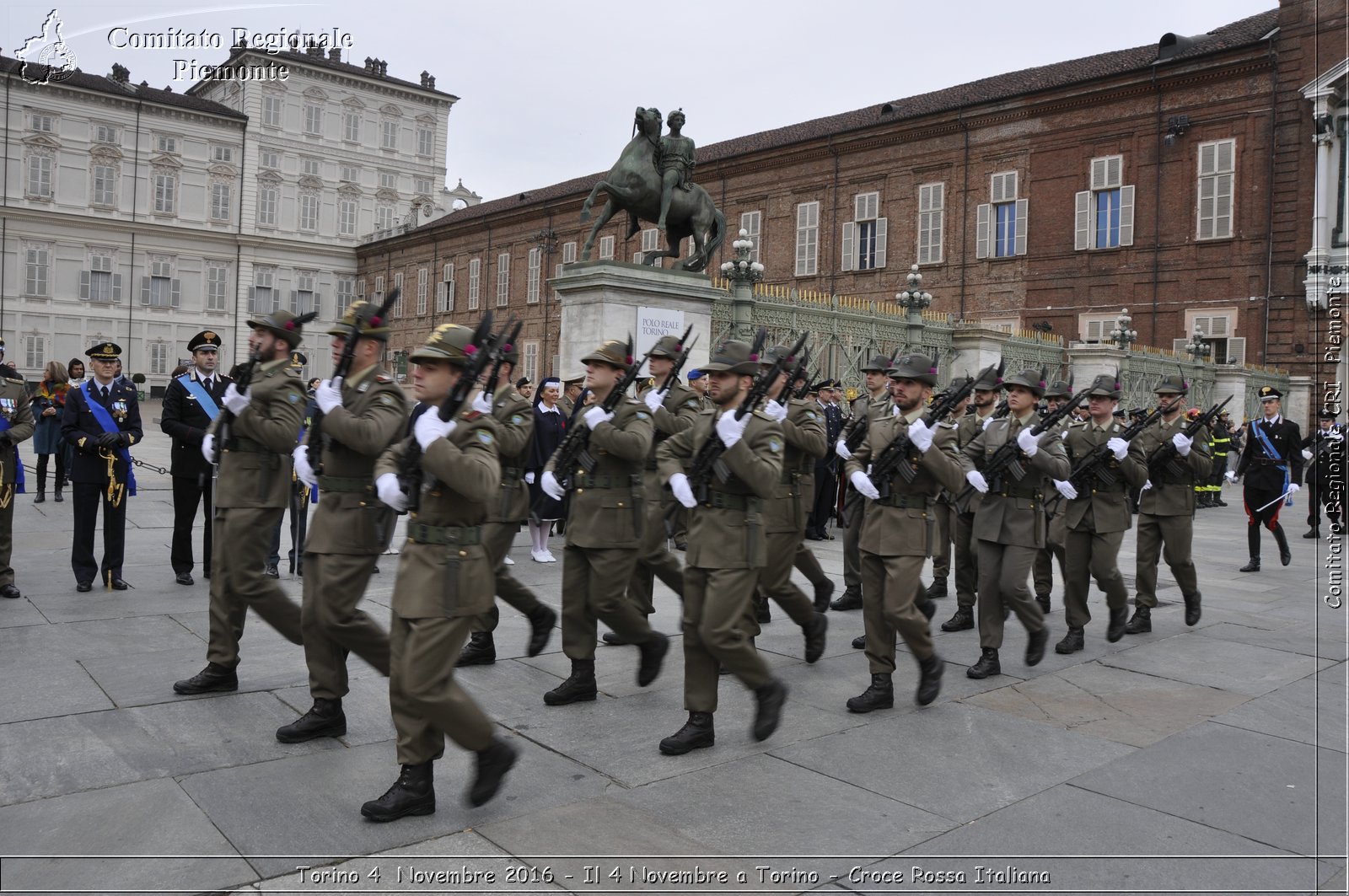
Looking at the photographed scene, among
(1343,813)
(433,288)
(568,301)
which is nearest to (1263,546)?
(568,301)

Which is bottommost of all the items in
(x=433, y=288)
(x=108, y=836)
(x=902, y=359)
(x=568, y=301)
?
(x=108, y=836)

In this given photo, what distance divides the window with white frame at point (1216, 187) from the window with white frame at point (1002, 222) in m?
4.39

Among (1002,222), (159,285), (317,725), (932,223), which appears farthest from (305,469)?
(159,285)

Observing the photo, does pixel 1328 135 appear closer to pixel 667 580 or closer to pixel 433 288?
pixel 667 580

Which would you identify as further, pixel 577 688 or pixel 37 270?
pixel 37 270

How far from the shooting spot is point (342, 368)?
467cm

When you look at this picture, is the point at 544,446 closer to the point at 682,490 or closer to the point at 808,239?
the point at 682,490

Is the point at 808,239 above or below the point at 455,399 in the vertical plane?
above

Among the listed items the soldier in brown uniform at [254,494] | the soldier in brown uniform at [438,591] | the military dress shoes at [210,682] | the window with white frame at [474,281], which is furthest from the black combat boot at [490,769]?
the window with white frame at [474,281]

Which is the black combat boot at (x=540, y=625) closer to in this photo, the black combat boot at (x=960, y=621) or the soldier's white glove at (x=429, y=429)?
the soldier's white glove at (x=429, y=429)

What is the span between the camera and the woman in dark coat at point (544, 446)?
991cm

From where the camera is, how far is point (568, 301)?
40.2 feet

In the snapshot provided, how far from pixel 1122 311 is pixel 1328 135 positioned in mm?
5707

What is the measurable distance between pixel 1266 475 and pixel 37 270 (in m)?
48.9
